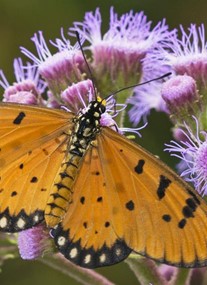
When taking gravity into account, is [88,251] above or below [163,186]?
below

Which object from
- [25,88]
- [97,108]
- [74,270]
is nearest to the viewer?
[97,108]

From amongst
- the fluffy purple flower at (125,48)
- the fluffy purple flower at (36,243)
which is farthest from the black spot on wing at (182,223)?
the fluffy purple flower at (125,48)

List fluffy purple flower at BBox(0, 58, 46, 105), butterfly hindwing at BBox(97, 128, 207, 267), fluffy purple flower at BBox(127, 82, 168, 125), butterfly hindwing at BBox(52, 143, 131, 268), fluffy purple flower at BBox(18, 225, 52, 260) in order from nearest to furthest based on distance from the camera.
Answer: butterfly hindwing at BBox(97, 128, 207, 267) → butterfly hindwing at BBox(52, 143, 131, 268) → fluffy purple flower at BBox(18, 225, 52, 260) → fluffy purple flower at BBox(0, 58, 46, 105) → fluffy purple flower at BBox(127, 82, 168, 125)

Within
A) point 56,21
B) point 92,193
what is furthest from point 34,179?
point 56,21

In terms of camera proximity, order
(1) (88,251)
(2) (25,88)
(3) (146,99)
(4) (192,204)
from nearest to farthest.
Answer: (4) (192,204), (1) (88,251), (2) (25,88), (3) (146,99)

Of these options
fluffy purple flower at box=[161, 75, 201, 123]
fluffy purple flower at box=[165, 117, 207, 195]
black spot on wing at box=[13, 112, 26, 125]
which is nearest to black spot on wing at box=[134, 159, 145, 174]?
fluffy purple flower at box=[165, 117, 207, 195]

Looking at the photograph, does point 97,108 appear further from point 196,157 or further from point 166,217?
point 166,217

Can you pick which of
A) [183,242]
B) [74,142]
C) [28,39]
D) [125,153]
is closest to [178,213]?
[183,242]

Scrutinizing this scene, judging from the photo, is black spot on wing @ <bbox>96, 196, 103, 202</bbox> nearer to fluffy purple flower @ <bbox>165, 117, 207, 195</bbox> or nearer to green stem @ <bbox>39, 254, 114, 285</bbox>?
fluffy purple flower @ <bbox>165, 117, 207, 195</bbox>
